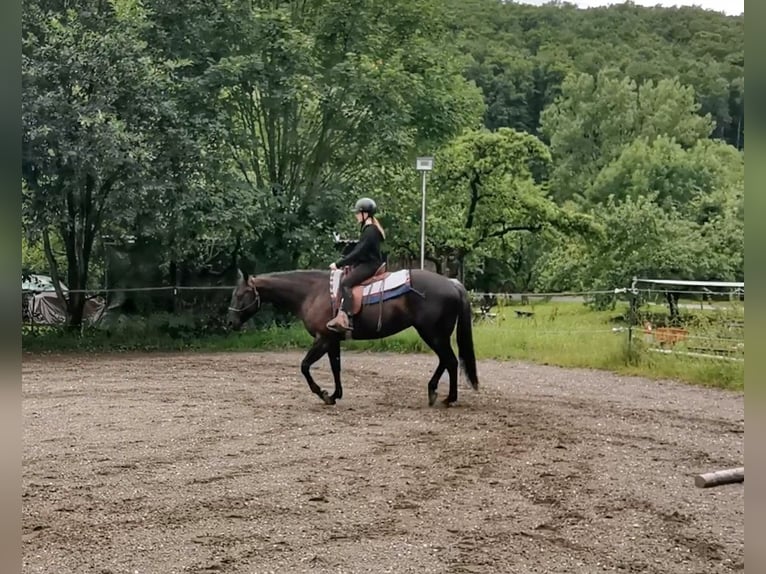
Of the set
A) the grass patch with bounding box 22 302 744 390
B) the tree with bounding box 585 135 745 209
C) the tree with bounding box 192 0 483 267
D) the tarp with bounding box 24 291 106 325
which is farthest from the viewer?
the tree with bounding box 585 135 745 209

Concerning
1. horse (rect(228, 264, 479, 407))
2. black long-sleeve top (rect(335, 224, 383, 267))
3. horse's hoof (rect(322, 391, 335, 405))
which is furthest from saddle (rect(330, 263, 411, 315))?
horse's hoof (rect(322, 391, 335, 405))

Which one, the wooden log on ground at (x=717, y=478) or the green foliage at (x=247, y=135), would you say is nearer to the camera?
the wooden log on ground at (x=717, y=478)

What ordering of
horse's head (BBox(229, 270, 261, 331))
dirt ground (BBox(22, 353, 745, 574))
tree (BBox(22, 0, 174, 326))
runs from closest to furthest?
1. dirt ground (BBox(22, 353, 745, 574))
2. horse's head (BBox(229, 270, 261, 331))
3. tree (BBox(22, 0, 174, 326))

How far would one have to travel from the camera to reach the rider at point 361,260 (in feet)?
23.1

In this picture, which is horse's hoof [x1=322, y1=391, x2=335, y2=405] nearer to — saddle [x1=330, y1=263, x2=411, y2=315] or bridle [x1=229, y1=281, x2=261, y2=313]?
saddle [x1=330, y1=263, x2=411, y2=315]

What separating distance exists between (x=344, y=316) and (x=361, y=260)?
55 cm

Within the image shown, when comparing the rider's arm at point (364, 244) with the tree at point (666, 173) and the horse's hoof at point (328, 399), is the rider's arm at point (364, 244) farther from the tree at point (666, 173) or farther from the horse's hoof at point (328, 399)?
the tree at point (666, 173)

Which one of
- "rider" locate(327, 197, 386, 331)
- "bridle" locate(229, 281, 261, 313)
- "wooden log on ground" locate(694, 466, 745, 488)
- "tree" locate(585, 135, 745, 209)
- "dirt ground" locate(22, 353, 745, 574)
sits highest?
"tree" locate(585, 135, 745, 209)

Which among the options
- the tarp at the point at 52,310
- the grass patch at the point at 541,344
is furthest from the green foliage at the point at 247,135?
the grass patch at the point at 541,344

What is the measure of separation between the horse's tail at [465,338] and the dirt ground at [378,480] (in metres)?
0.36

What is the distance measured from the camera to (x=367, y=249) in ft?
23.3

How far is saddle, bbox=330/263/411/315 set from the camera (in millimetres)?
7297

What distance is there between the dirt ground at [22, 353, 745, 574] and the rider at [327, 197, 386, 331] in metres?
0.87

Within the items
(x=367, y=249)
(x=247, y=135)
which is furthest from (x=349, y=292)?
(x=247, y=135)
